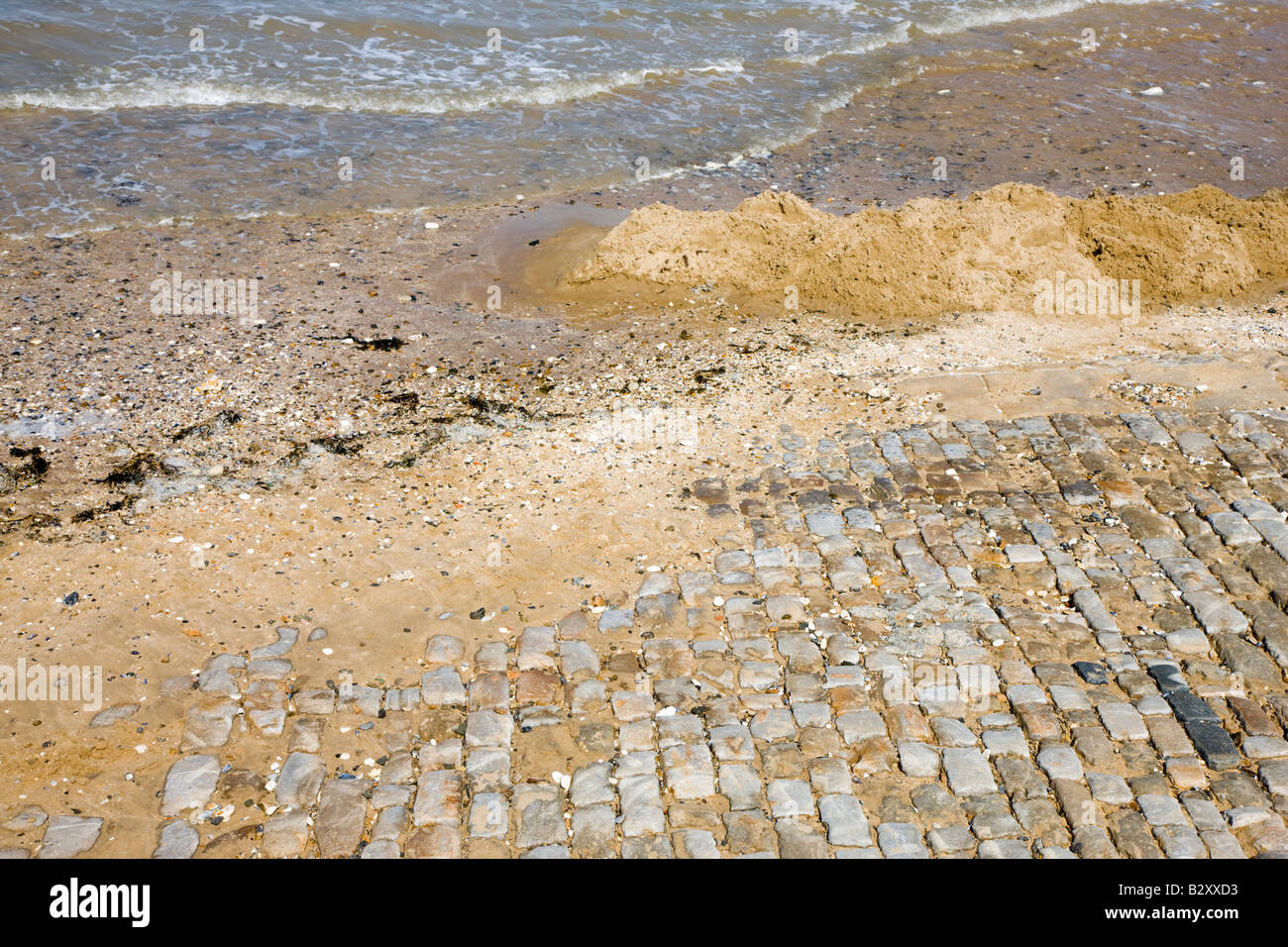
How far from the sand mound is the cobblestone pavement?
2.91 meters

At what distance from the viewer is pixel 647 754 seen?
5.59 metres

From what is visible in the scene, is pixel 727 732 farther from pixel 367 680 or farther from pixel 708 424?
pixel 708 424

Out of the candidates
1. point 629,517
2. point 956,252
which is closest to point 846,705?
point 629,517

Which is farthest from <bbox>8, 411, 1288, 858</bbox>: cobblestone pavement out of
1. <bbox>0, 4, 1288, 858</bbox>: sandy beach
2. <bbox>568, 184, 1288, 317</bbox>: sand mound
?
<bbox>568, 184, 1288, 317</bbox>: sand mound

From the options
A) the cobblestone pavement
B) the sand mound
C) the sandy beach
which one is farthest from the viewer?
the sand mound

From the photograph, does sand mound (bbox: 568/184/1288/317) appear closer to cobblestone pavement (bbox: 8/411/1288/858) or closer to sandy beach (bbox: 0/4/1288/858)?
sandy beach (bbox: 0/4/1288/858)

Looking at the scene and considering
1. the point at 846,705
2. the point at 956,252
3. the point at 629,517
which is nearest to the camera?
the point at 846,705

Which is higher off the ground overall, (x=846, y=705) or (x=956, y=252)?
(x=956, y=252)

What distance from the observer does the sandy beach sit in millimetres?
5414

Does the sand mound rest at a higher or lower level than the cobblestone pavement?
higher

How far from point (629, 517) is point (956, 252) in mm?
4741

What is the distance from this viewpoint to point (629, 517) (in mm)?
7281

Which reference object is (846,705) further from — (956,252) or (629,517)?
(956,252)
